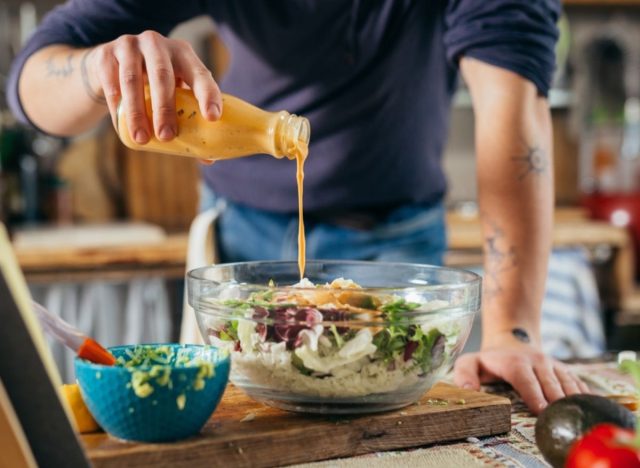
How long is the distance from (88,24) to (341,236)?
57 cm

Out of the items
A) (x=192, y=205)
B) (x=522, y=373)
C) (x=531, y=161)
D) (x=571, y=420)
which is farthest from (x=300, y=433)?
(x=192, y=205)

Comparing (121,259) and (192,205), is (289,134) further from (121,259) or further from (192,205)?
(192,205)

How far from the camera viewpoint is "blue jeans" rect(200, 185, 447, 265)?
1608 millimetres

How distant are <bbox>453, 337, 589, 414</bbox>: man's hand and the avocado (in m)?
0.23

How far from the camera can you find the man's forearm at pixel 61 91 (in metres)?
1.26

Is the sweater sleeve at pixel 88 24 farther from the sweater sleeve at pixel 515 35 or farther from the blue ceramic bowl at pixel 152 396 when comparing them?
the blue ceramic bowl at pixel 152 396

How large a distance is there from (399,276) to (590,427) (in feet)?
1.26

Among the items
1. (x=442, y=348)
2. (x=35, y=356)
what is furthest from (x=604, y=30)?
(x=35, y=356)

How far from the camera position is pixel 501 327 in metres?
1.22

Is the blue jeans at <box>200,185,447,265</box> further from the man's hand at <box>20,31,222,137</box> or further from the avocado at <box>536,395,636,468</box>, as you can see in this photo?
the avocado at <box>536,395,636,468</box>

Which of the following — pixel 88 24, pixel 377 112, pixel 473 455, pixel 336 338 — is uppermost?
pixel 88 24

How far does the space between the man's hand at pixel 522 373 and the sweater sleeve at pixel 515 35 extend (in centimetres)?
44

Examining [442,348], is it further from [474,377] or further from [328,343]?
[474,377]

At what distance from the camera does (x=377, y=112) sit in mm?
1556
